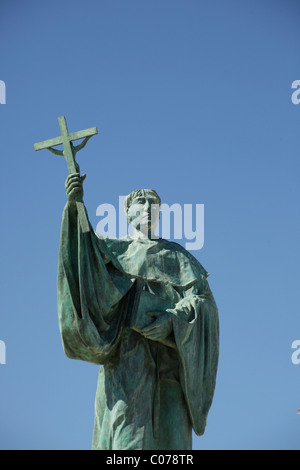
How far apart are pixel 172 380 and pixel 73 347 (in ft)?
4.66

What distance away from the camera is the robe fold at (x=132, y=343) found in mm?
17234

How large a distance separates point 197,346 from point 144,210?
2006 millimetres

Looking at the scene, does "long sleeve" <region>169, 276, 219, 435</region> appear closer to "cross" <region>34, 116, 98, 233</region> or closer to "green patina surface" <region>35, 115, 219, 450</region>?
"green patina surface" <region>35, 115, 219, 450</region>

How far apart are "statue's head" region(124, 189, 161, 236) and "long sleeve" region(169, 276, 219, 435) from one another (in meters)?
1.03

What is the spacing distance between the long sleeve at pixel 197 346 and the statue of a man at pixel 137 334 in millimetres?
13

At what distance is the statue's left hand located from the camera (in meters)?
17.5

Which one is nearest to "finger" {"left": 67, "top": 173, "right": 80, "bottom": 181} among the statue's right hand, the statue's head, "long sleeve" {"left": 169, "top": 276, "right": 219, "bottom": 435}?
the statue's right hand

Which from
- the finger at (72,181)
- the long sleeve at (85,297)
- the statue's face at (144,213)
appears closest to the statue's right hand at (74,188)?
the finger at (72,181)

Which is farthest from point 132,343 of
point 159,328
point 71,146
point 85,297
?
point 71,146

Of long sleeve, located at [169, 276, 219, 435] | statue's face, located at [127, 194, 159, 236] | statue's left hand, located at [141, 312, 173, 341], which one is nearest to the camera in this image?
statue's left hand, located at [141, 312, 173, 341]

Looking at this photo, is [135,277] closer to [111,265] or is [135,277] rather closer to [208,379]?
[111,265]

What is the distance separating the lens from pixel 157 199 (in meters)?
18.6
